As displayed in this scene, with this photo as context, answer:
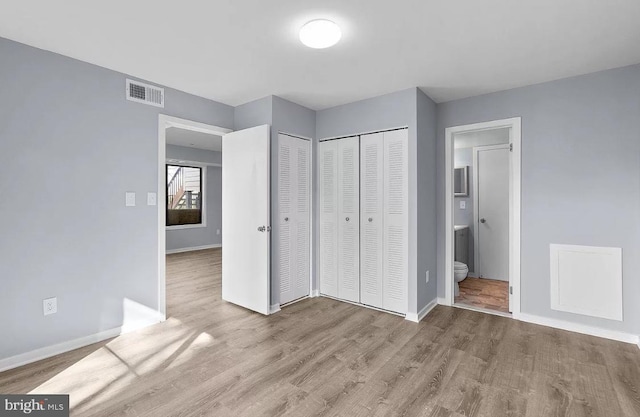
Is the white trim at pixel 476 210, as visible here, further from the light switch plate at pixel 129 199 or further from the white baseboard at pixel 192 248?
the white baseboard at pixel 192 248

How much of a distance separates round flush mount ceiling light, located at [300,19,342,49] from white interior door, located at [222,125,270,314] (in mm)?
1226

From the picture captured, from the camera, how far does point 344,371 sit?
87.1 inches

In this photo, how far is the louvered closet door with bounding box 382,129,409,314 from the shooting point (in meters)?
3.24

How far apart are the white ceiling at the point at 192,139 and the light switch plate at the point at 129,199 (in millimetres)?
2768

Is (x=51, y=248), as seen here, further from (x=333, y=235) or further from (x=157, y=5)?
(x=333, y=235)

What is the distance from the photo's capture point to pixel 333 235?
385 cm

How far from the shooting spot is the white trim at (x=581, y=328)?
2.65 meters

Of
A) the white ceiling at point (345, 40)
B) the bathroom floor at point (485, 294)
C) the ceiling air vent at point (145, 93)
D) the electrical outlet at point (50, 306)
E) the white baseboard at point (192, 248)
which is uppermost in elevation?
the white ceiling at point (345, 40)

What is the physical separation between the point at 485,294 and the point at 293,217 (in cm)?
276

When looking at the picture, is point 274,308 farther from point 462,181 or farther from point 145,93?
point 462,181

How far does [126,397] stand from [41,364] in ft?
3.12

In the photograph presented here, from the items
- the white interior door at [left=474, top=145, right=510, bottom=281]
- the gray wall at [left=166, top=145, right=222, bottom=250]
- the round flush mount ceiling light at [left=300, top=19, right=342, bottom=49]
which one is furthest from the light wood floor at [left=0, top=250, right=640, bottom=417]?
the gray wall at [left=166, top=145, right=222, bottom=250]

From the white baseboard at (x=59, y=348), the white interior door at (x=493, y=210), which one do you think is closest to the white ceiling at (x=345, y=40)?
the white interior door at (x=493, y=210)

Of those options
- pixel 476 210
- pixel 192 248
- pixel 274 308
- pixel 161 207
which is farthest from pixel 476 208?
pixel 192 248
